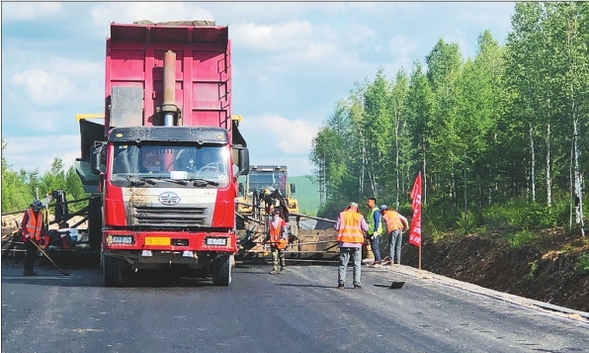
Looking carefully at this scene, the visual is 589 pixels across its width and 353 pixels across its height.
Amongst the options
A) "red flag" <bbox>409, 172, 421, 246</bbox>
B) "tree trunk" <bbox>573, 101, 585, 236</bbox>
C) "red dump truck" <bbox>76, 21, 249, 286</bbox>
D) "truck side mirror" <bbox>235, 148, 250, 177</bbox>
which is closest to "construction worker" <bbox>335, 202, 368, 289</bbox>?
"truck side mirror" <bbox>235, 148, 250, 177</bbox>

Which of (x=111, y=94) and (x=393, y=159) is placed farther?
(x=393, y=159)

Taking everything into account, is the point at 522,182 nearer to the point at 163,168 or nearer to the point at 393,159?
the point at 393,159

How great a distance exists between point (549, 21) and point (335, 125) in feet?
173

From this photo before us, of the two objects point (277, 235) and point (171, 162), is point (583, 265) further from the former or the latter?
point (171, 162)

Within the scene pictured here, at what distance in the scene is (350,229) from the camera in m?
15.2

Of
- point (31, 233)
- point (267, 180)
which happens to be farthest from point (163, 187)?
point (267, 180)

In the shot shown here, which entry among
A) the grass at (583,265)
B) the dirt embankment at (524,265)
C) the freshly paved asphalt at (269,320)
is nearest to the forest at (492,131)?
the dirt embankment at (524,265)

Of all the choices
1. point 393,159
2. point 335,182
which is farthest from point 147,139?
point 335,182

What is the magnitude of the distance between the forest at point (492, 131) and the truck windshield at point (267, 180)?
6890 mm

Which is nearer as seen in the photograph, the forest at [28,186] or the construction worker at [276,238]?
the construction worker at [276,238]

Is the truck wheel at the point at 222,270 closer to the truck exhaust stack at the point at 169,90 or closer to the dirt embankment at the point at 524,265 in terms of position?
the truck exhaust stack at the point at 169,90

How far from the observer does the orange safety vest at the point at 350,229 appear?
15133mm

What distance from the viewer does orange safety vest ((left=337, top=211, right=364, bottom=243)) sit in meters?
15.1

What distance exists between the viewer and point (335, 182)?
8069cm
